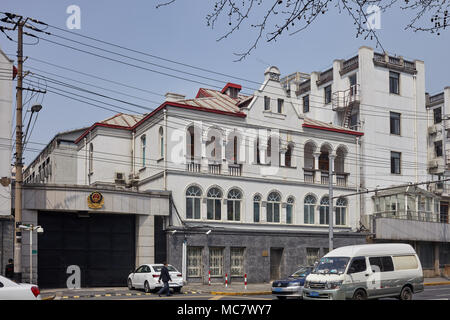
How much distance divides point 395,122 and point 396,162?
350 cm

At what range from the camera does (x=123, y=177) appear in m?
44.8

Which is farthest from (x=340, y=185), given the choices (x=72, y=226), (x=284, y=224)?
(x=72, y=226)

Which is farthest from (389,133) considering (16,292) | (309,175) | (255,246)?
(16,292)

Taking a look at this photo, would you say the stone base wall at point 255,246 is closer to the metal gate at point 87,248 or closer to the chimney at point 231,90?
the metal gate at point 87,248

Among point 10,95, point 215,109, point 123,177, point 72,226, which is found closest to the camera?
point 10,95

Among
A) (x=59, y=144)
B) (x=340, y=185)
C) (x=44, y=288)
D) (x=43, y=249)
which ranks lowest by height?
(x=44, y=288)

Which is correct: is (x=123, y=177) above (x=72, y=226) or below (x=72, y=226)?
above

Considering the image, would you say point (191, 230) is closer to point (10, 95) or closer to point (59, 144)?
point (10, 95)

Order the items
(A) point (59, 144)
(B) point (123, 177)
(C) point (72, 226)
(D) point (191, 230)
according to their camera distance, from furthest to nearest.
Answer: (A) point (59, 144) → (B) point (123, 177) → (D) point (191, 230) → (C) point (72, 226)

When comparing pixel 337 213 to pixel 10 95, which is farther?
pixel 337 213

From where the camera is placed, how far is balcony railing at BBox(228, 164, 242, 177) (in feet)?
136

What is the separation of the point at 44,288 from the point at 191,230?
9.61m

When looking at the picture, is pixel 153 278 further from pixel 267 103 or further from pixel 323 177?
pixel 323 177

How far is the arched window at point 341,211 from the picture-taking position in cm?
4616
